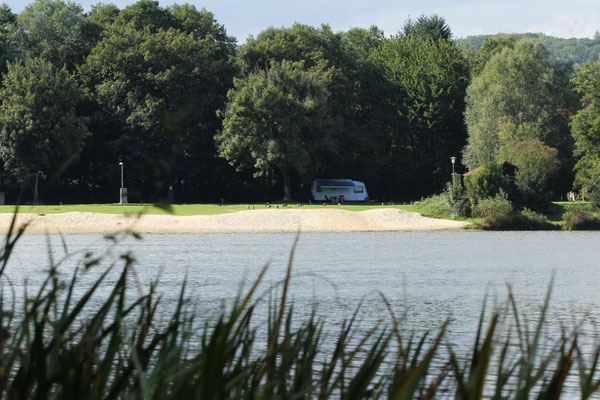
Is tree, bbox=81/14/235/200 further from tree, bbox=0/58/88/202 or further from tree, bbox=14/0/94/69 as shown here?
tree, bbox=0/58/88/202

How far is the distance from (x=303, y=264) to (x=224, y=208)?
24543 mm

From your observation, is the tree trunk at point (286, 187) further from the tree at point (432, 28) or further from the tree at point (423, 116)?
the tree at point (432, 28)

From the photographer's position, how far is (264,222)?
128 feet

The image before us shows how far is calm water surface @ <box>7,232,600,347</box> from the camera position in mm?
13344

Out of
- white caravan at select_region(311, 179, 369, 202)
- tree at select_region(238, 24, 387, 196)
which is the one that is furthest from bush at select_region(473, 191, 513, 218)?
white caravan at select_region(311, 179, 369, 202)

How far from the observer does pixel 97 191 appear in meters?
57.1

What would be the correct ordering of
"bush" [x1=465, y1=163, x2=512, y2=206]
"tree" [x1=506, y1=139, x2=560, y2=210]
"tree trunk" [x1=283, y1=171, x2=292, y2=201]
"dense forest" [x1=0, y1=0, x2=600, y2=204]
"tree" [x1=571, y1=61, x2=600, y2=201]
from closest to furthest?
"bush" [x1=465, y1=163, x2=512, y2=206] → "tree" [x1=506, y1=139, x2=560, y2=210] → "tree" [x1=571, y1=61, x2=600, y2=201] → "dense forest" [x1=0, y1=0, x2=600, y2=204] → "tree trunk" [x1=283, y1=171, x2=292, y2=201]

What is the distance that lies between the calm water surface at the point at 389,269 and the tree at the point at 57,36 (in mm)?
25548

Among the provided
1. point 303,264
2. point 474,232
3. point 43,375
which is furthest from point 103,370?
point 474,232

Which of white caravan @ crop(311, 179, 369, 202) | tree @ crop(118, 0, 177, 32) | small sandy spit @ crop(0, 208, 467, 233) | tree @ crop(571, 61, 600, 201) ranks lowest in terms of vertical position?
small sandy spit @ crop(0, 208, 467, 233)

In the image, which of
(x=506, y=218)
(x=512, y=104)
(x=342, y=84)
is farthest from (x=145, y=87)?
(x=506, y=218)

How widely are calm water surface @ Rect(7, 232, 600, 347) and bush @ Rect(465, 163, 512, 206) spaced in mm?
3749

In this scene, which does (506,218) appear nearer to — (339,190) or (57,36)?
(339,190)

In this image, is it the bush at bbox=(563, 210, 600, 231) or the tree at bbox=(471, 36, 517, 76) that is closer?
the bush at bbox=(563, 210, 600, 231)
